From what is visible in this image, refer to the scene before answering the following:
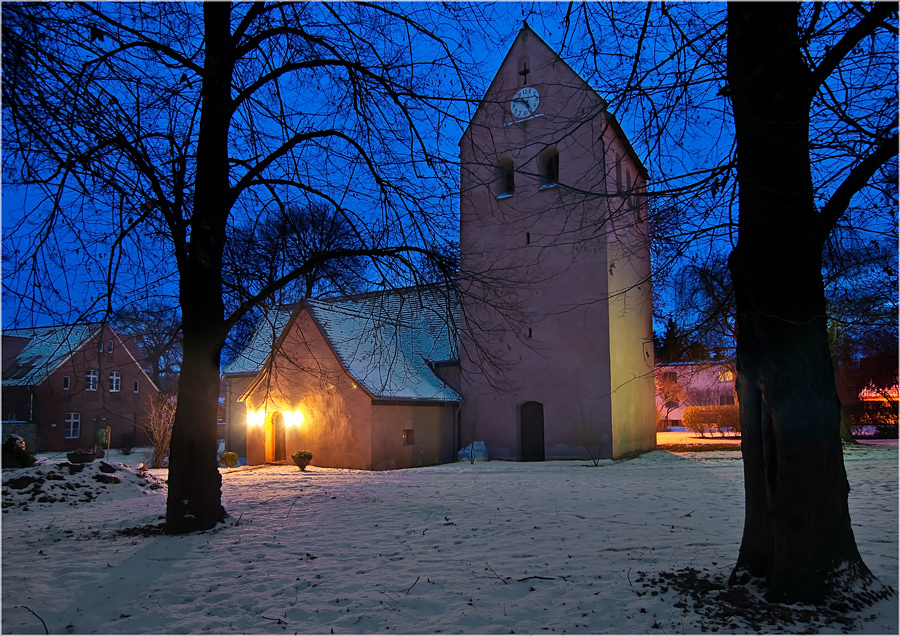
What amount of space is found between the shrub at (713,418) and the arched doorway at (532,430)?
1812 cm

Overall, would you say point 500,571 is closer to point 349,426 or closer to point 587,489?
point 587,489

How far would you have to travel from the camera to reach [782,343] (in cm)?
526

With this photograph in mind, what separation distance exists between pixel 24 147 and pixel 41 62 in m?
0.68

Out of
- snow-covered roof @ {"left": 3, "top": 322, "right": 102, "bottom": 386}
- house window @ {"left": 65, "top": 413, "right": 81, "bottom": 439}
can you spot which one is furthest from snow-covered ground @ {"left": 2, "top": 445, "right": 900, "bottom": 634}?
house window @ {"left": 65, "top": 413, "right": 81, "bottom": 439}

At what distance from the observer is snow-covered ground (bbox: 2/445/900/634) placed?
197 inches

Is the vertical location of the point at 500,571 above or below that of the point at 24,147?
below

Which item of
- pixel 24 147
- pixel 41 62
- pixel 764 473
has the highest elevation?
pixel 41 62

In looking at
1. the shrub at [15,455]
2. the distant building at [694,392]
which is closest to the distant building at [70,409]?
the shrub at [15,455]

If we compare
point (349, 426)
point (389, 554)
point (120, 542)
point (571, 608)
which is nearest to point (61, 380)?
point (349, 426)

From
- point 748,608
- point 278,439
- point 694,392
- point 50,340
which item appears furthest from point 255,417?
point 694,392

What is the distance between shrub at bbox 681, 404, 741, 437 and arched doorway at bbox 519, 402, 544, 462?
713 inches

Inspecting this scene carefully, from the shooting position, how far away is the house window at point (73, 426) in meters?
36.8

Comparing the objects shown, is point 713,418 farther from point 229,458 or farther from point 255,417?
point 229,458

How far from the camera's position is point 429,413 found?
77.2ft
